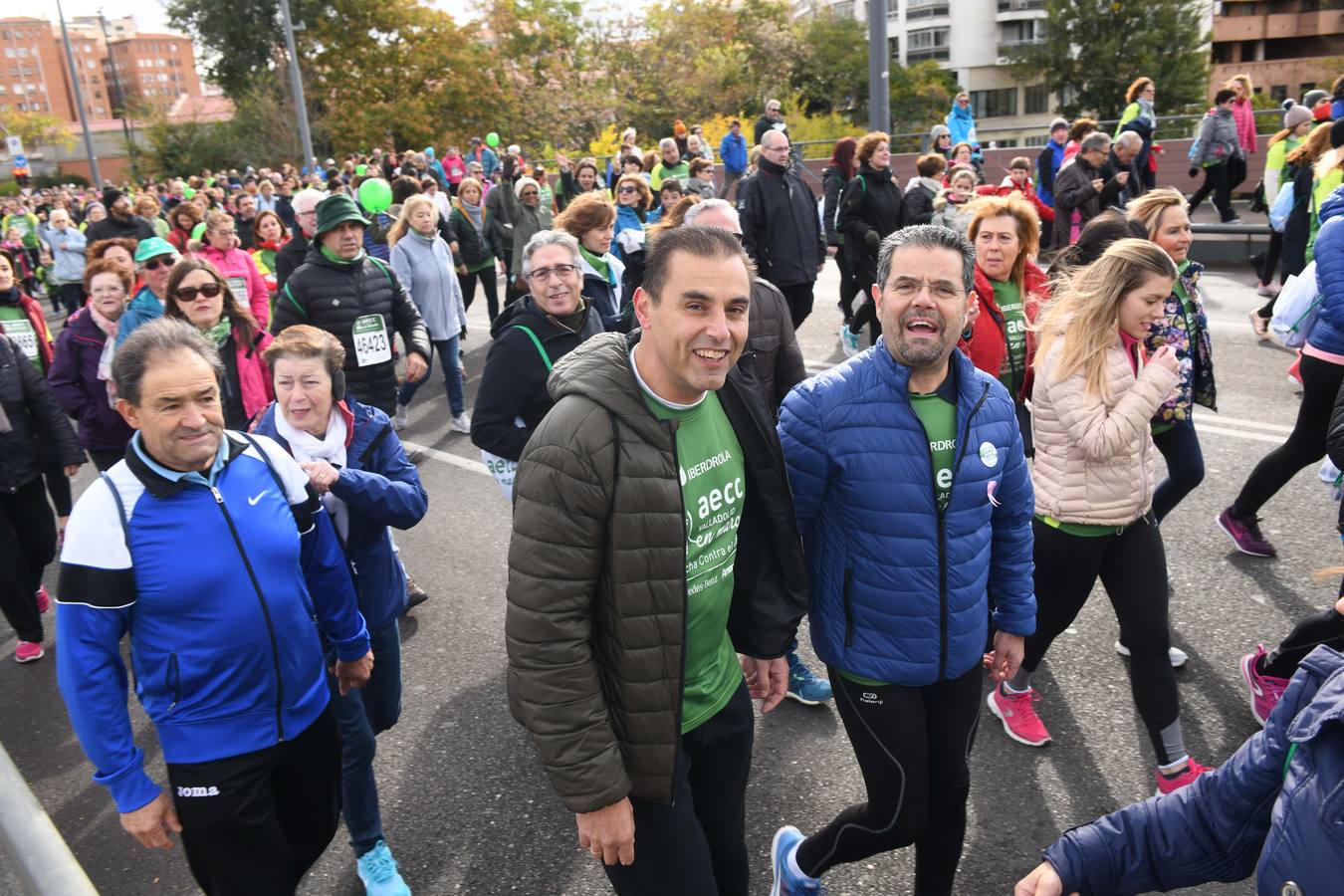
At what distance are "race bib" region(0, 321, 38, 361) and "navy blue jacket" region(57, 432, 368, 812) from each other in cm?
427

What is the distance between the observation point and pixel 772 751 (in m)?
4.07

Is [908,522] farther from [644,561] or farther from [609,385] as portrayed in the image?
[609,385]

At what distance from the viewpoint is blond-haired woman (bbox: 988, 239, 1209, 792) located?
3.52 meters

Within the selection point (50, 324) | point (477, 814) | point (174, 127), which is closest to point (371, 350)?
point (477, 814)

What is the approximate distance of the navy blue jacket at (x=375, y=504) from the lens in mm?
3424

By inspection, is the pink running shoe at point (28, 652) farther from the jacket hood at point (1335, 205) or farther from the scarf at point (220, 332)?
the jacket hood at point (1335, 205)

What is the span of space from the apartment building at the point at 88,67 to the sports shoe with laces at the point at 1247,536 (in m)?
159

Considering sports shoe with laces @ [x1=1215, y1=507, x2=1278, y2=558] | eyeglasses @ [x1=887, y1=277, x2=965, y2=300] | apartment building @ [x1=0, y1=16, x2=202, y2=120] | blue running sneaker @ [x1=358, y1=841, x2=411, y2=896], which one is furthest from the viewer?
apartment building @ [x1=0, y1=16, x2=202, y2=120]

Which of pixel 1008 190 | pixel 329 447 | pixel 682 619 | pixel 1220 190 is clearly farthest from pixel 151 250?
pixel 1220 190

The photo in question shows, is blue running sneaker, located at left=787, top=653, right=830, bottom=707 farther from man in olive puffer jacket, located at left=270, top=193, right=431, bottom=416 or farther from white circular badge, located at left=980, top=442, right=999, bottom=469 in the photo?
man in olive puffer jacket, located at left=270, top=193, right=431, bottom=416

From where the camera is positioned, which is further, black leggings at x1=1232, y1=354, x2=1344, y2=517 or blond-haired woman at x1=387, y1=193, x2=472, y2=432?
blond-haired woman at x1=387, y1=193, x2=472, y2=432

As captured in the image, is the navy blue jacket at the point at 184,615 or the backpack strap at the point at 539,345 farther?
the backpack strap at the point at 539,345

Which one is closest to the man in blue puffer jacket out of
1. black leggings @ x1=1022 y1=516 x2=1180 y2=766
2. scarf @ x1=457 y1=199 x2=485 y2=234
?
black leggings @ x1=1022 y1=516 x2=1180 y2=766

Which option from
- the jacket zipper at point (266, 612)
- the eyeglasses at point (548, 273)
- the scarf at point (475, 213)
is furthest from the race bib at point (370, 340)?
the scarf at point (475, 213)
